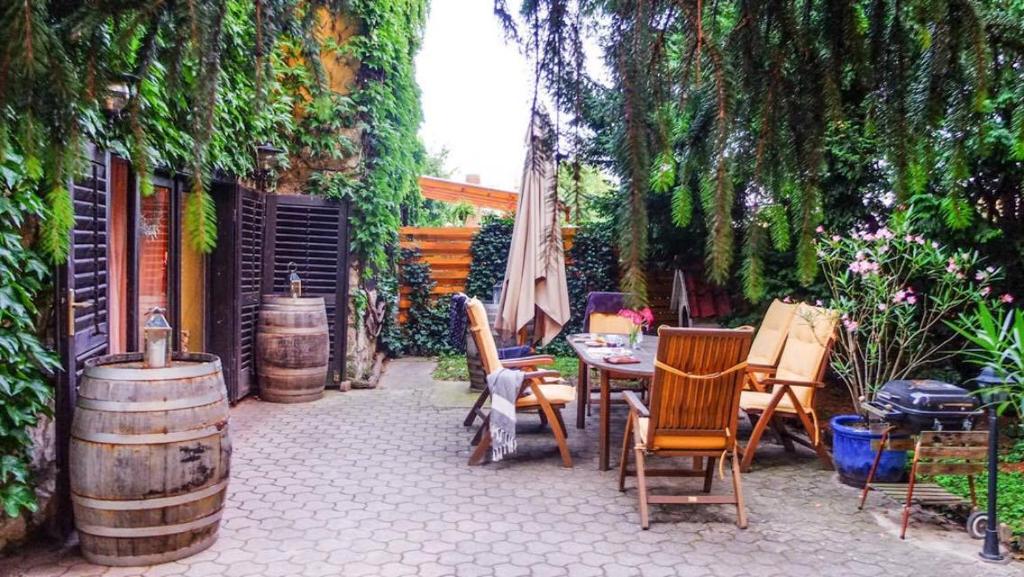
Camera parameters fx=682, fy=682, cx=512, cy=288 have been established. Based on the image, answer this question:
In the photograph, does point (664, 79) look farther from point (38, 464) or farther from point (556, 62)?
point (38, 464)

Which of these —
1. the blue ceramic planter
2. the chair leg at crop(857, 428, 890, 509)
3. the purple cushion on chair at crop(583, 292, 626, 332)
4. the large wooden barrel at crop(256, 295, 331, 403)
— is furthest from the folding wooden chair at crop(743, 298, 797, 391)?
the large wooden barrel at crop(256, 295, 331, 403)

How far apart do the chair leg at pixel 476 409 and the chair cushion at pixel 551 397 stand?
375mm

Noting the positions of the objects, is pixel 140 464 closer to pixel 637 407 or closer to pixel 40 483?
pixel 40 483

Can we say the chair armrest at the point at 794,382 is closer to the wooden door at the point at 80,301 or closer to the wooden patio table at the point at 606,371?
the wooden patio table at the point at 606,371

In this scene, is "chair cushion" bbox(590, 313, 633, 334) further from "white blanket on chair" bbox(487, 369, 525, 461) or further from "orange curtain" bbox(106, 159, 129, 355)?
"orange curtain" bbox(106, 159, 129, 355)

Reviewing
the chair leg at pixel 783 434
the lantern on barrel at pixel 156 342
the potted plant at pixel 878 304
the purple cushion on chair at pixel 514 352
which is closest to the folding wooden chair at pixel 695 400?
the potted plant at pixel 878 304

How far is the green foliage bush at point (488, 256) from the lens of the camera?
29.0ft

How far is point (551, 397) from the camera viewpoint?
4469 millimetres

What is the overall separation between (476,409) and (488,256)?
412 centimetres

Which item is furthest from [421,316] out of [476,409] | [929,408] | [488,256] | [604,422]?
[929,408]

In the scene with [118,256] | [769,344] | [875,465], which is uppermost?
[118,256]

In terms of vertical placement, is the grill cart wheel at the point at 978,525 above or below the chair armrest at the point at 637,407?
below

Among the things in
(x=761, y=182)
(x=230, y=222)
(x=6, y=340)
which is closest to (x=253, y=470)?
(x=6, y=340)

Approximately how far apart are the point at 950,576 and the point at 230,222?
5230 mm
